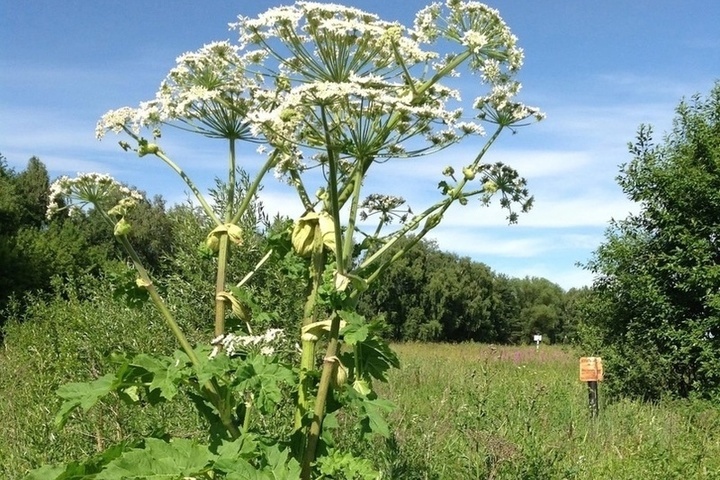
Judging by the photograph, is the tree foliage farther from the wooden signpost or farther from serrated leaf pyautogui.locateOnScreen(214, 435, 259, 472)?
serrated leaf pyautogui.locateOnScreen(214, 435, 259, 472)

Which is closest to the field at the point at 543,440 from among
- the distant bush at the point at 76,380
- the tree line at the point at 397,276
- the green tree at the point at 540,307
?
the distant bush at the point at 76,380

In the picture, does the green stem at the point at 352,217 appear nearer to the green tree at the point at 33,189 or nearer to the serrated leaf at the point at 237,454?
the serrated leaf at the point at 237,454

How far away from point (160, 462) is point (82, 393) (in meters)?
0.38

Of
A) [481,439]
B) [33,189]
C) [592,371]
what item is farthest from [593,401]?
[33,189]

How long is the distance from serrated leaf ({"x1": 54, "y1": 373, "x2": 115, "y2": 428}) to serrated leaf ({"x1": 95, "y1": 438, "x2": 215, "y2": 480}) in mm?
220

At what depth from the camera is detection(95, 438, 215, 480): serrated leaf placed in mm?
2326

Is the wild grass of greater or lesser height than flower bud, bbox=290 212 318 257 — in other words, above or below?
below

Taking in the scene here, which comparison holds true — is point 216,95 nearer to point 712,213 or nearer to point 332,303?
point 332,303

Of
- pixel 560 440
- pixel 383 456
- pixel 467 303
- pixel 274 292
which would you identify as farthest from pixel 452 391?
pixel 467 303

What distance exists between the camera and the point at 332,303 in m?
2.32

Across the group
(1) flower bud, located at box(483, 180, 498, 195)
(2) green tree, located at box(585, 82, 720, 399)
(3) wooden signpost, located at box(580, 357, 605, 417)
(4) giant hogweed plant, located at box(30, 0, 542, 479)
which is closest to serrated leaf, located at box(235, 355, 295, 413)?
(4) giant hogweed plant, located at box(30, 0, 542, 479)

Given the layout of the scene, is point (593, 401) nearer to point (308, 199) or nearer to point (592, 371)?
point (592, 371)

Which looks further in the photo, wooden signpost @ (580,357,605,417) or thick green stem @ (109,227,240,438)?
wooden signpost @ (580,357,605,417)

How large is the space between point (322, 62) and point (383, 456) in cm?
340
